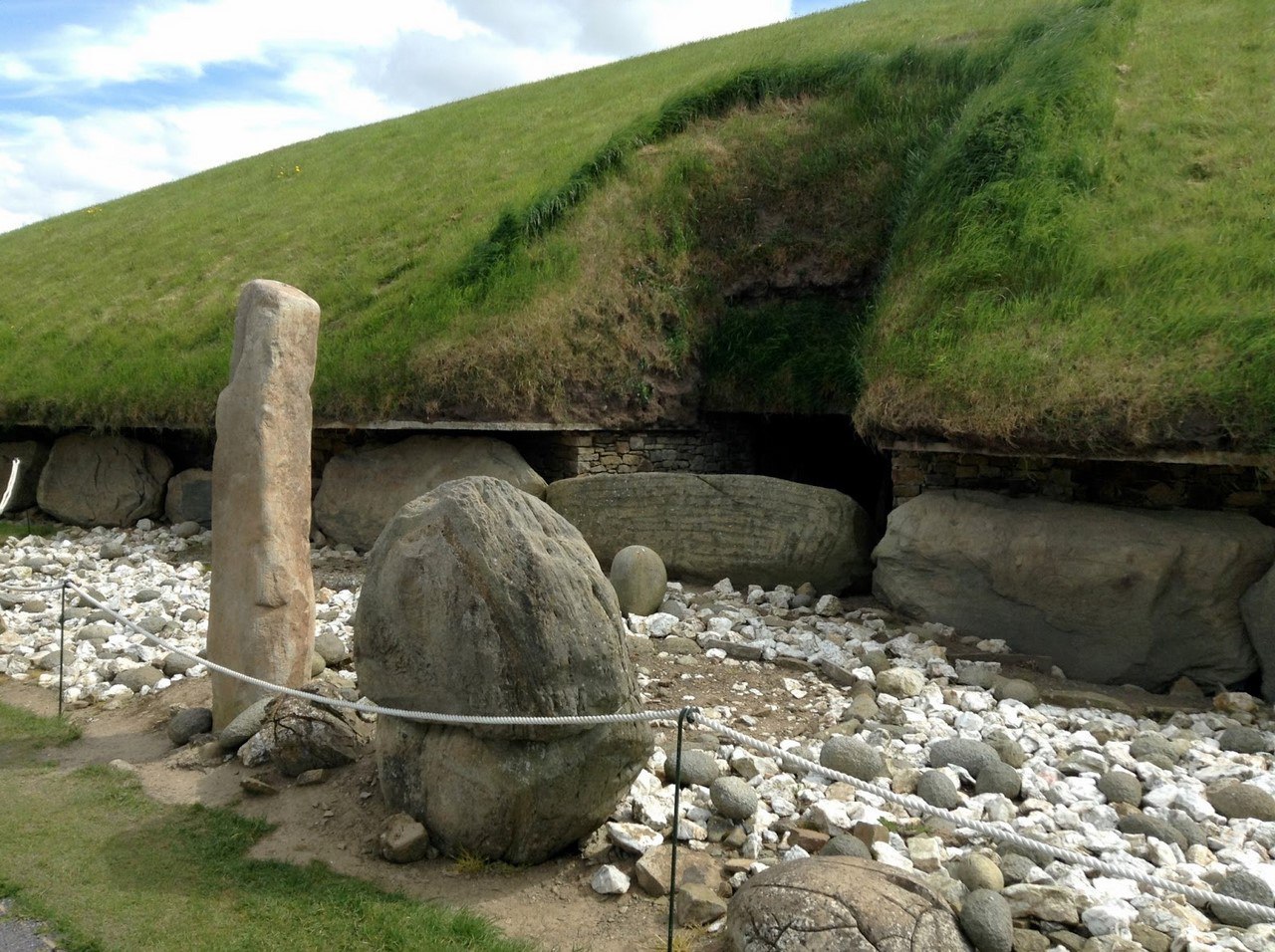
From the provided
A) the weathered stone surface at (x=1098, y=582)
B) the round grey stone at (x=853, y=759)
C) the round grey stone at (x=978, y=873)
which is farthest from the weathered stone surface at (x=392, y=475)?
the round grey stone at (x=978, y=873)

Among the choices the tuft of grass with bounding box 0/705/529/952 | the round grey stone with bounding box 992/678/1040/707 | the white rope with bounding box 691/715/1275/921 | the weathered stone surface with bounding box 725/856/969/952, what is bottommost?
the tuft of grass with bounding box 0/705/529/952

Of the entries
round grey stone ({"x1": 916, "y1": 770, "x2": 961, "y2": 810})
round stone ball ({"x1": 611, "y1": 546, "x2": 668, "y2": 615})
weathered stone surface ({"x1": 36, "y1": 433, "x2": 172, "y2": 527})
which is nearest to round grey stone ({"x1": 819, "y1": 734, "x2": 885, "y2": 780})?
round grey stone ({"x1": 916, "y1": 770, "x2": 961, "y2": 810})

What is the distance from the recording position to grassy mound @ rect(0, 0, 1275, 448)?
786cm

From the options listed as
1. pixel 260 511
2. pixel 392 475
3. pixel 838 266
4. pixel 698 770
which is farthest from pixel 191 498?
pixel 698 770

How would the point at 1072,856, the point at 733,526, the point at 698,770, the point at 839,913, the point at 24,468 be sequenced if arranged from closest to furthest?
the point at 839,913 < the point at 1072,856 < the point at 698,770 < the point at 733,526 < the point at 24,468

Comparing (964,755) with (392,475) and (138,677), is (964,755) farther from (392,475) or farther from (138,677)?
(392,475)

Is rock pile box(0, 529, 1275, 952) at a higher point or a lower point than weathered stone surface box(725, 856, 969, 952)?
lower

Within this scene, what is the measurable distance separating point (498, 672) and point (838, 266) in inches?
330

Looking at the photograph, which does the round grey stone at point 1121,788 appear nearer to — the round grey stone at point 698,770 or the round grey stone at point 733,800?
the round grey stone at point 733,800

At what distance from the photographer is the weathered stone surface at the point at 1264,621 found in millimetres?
6766

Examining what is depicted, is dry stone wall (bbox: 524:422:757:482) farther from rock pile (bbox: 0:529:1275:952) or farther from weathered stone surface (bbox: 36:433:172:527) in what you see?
weathered stone surface (bbox: 36:433:172:527)

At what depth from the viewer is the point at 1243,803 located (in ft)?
16.5

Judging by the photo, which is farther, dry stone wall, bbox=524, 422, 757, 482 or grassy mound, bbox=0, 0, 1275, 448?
dry stone wall, bbox=524, 422, 757, 482

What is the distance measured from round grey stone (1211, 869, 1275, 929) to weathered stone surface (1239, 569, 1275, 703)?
298cm
